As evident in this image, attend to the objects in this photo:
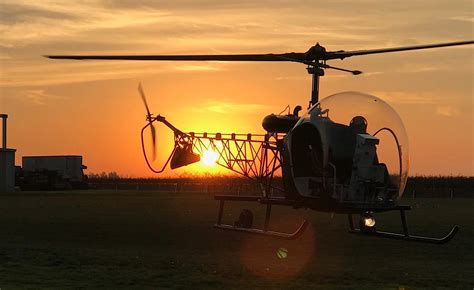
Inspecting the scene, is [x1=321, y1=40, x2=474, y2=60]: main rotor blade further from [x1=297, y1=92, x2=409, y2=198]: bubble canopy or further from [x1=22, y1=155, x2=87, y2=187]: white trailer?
[x1=22, y1=155, x2=87, y2=187]: white trailer

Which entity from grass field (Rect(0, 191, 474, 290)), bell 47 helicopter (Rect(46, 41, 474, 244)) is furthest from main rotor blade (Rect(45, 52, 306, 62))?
grass field (Rect(0, 191, 474, 290))

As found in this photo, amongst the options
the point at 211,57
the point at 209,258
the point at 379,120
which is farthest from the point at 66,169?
the point at 379,120

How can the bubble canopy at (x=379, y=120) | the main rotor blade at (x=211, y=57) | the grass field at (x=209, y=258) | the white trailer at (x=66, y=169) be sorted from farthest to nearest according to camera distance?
the white trailer at (x=66, y=169)
the main rotor blade at (x=211, y=57)
the bubble canopy at (x=379, y=120)
the grass field at (x=209, y=258)

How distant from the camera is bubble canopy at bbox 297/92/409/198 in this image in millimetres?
17438

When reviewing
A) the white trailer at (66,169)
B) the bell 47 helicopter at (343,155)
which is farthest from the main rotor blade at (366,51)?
the white trailer at (66,169)

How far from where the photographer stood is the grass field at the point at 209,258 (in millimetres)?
15586

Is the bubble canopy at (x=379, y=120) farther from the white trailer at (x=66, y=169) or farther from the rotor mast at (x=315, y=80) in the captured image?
the white trailer at (x=66, y=169)

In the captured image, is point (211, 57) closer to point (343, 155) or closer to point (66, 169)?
point (343, 155)

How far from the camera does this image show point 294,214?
40.6 meters

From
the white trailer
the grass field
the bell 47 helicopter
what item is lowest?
the white trailer

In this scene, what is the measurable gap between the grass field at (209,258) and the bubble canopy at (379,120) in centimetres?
232

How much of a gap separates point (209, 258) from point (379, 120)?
5.32 m

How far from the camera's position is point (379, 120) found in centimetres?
1756

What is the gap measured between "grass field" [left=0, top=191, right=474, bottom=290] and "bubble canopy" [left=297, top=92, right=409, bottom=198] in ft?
7.62
